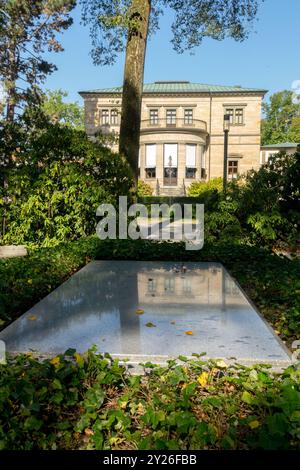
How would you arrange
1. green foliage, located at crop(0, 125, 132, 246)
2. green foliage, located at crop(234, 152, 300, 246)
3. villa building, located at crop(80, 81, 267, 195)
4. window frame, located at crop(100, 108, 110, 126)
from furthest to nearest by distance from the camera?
window frame, located at crop(100, 108, 110, 126), villa building, located at crop(80, 81, 267, 195), green foliage, located at crop(234, 152, 300, 246), green foliage, located at crop(0, 125, 132, 246)

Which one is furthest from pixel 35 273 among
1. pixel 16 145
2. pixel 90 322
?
pixel 16 145

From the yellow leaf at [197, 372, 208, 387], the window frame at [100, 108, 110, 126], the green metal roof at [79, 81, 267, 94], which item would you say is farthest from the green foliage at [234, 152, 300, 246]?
the window frame at [100, 108, 110, 126]

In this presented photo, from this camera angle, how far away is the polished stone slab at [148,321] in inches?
122

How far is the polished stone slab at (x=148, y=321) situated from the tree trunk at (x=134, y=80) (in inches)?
223

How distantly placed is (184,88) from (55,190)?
133 feet

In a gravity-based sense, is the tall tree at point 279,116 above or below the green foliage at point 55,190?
above

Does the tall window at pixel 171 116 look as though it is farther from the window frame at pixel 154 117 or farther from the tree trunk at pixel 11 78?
the tree trunk at pixel 11 78

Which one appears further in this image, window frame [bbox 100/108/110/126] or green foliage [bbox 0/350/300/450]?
window frame [bbox 100/108/110/126]

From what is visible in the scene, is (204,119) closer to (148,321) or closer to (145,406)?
(148,321)

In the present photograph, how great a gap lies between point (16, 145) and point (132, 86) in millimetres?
3514

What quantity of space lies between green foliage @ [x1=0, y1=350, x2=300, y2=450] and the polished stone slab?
1.15 ft

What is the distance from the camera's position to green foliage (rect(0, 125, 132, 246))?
8.01 m

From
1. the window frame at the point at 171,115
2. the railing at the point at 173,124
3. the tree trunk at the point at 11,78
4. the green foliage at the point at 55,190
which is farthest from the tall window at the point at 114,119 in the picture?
the green foliage at the point at 55,190

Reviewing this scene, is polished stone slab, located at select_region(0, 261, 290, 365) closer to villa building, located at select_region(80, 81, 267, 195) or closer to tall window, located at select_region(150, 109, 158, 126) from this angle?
villa building, located at select_region(80, 81, 267, 195)
